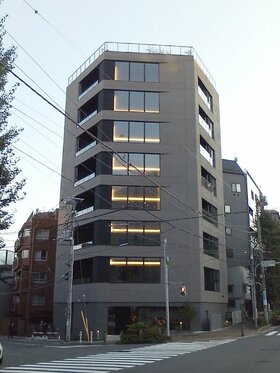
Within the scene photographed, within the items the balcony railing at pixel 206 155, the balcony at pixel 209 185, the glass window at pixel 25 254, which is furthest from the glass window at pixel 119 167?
the glass window at pixel 25 254

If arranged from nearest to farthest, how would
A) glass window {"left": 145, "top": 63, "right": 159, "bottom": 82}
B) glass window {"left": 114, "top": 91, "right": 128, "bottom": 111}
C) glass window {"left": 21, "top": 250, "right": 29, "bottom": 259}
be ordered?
glass window {"left": 114, "top": 91, "right": 128, "bottom": 111}, glass window {"left": 145, "top": 63, "right": 159, "bottom": 82}, glass window {"left": 21, "top": 250, "right": 29, "bottom": 259}

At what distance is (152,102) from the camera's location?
151 feet

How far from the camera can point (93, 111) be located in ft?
159

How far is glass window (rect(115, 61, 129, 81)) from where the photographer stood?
4656 centimetres

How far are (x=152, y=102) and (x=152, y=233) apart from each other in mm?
12916

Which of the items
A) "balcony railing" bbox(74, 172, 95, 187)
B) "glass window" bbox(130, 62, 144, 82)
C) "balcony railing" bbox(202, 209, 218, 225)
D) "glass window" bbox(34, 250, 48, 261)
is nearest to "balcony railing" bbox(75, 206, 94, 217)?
A: "balcony railing" bbox(74, 172, 95, 187)

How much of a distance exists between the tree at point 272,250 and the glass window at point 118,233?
708 inches

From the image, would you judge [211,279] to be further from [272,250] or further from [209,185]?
[209,185]

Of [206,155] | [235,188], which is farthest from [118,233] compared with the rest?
[235,188]

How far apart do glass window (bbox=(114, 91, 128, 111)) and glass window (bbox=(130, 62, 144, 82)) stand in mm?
1833

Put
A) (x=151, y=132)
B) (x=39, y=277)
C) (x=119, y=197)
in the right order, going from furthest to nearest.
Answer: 1. (x=39, y=277)
2. (x=151, y=132)
3. (x=119, y=197)

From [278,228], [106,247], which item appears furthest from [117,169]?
[278,228]

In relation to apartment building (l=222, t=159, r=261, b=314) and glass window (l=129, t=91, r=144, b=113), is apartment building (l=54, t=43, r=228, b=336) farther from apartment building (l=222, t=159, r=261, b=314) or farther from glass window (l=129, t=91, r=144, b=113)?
apartment building (l=222, t=159, r=261, b=314)

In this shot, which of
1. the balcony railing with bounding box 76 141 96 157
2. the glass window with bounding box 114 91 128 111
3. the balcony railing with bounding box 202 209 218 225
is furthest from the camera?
the balcony railing with bounding box 202 209 218 225
